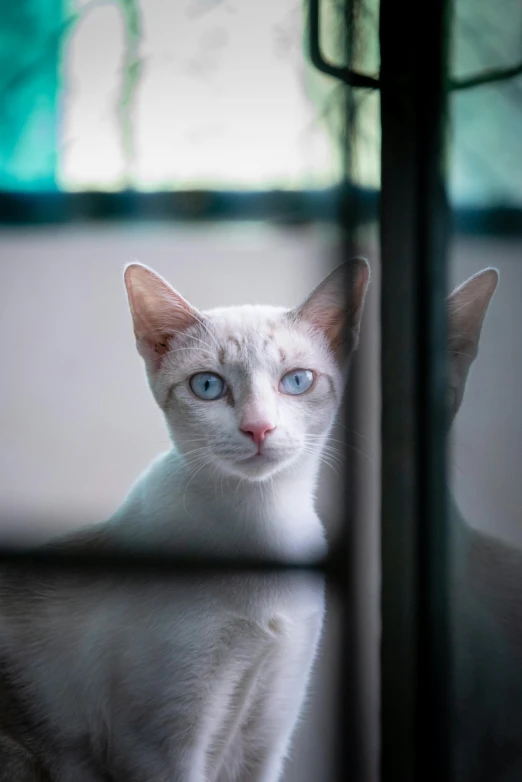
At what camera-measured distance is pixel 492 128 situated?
0.82 meters

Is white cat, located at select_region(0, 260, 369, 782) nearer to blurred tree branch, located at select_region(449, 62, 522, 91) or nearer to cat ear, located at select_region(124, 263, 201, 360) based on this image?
cat ear, located at select_region(124, 263, 201, 360)

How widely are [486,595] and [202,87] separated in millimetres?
902

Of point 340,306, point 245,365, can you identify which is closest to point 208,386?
point 245,365

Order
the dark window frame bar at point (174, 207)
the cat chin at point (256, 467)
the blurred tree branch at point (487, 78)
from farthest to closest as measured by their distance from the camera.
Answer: the dark window frame bar at point (174, 207)
the cat chin at point (256, 467)
the blurred tree branch at point (487, 78)

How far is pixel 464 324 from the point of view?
0.89 metres

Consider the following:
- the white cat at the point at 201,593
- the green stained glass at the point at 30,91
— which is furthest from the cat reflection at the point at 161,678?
the green stained glass at the point at 30,91

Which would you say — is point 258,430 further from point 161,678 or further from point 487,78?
point 487,78

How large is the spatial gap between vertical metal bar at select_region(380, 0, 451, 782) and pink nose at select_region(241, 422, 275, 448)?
22 centimetres

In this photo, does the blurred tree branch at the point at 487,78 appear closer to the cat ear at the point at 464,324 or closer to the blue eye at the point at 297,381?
the cat ear at the point at 464,324

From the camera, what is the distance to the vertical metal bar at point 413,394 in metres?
0.88

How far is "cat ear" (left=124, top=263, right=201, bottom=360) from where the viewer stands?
3.11 ft

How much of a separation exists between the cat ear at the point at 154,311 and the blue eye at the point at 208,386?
0.08 meters

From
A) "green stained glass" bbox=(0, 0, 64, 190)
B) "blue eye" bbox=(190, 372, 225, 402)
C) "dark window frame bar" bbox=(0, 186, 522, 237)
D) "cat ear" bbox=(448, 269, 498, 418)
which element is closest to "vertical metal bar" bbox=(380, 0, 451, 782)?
"cat ear" bbox=(448, 269, 498, 418)

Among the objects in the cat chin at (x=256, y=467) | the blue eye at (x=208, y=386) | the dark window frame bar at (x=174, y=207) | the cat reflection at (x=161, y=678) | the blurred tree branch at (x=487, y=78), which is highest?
the blurred tree branch at (x=487, y=78)
